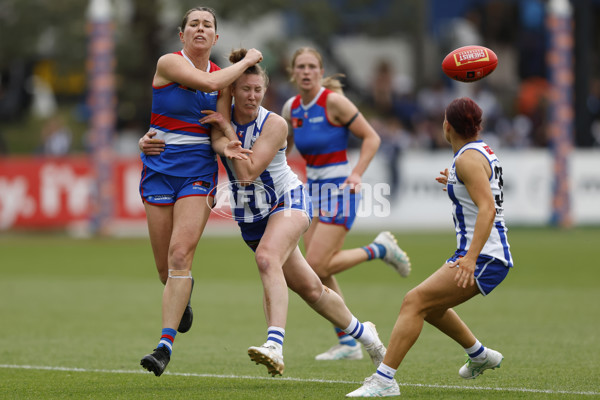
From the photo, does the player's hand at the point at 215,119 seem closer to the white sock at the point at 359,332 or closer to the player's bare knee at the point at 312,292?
the player's bare knee at the point at 312,292

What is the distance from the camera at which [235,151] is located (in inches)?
283

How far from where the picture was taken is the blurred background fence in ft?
76.7

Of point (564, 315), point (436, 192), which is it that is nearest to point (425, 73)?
point (436, 192)

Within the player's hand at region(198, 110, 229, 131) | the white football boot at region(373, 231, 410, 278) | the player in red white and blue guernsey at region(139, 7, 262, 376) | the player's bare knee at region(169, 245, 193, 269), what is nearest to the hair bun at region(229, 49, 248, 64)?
the player in red white and blue guernsey at region(139, 7, 262, 376)

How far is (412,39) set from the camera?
33344 millimetres

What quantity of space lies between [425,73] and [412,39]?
1.50 m

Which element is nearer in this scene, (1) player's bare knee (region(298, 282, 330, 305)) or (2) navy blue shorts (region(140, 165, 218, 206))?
(1) player's bare knee (region(298, 282, 330, 305))

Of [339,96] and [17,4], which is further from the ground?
[17,4]

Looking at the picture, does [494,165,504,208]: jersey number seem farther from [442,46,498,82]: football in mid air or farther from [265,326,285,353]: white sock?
[265,326,285,353]: white sock

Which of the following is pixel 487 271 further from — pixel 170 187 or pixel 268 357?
pixel 170 187

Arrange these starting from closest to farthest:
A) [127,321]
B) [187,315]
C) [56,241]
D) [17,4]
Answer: [187,315] < [127,321] < [56,241] < [17,4]

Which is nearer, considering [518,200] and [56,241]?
[56,241]

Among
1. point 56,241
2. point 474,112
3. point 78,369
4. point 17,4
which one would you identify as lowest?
point 56,241

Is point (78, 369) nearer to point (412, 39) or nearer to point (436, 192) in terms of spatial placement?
point (436, 192)
